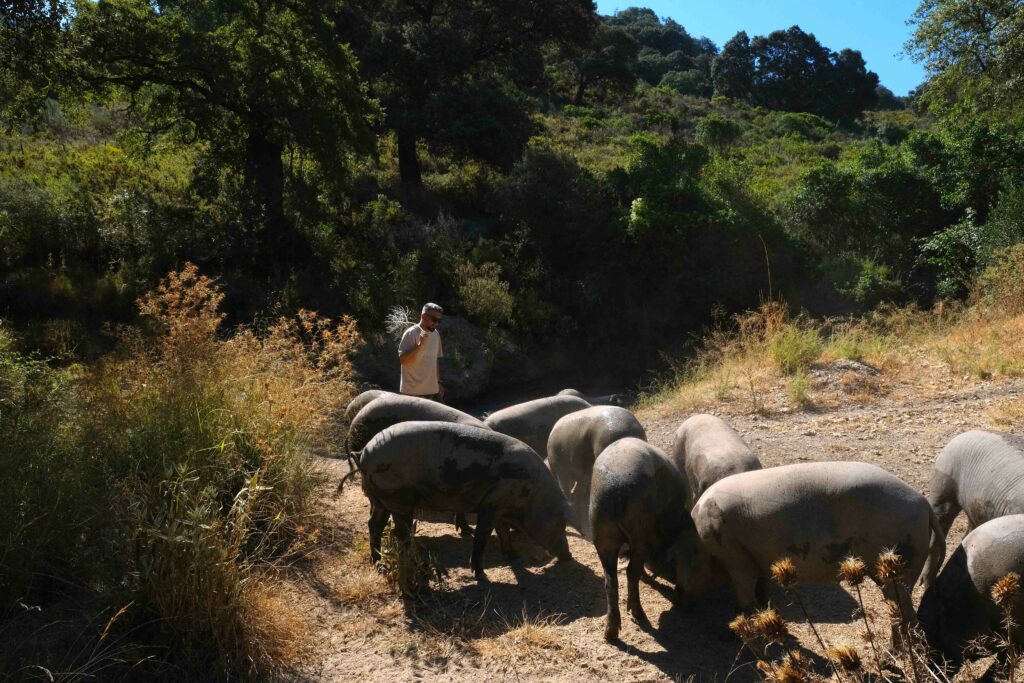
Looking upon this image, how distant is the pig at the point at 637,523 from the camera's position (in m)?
5.22

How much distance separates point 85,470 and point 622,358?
1332 cm

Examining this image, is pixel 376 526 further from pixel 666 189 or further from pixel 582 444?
pixel 666 189

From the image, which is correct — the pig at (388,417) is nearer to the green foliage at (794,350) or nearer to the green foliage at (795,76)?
the green foliage at (794,350)

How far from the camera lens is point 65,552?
506 cm

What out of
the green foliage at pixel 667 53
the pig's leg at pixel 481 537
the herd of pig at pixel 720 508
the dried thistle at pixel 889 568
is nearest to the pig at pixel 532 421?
the herd of pig at pixel 720 508

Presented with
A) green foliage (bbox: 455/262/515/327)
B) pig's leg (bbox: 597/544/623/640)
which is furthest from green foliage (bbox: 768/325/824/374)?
pig's leg (bbox: 597/544/623/640)

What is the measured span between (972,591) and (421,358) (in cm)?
554

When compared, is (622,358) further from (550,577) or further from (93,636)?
(93,636)

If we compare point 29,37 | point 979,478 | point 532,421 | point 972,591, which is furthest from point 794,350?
point 29,37

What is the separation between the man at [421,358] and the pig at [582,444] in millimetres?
1748

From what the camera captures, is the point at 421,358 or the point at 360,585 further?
the point at 421,358

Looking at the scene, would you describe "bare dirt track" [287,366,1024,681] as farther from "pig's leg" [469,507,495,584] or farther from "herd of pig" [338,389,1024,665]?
"herd of pig" [338,389,1024,665]

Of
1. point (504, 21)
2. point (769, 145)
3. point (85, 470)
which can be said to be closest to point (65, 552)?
point (85, 470)

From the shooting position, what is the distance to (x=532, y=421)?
8008 millimetres
